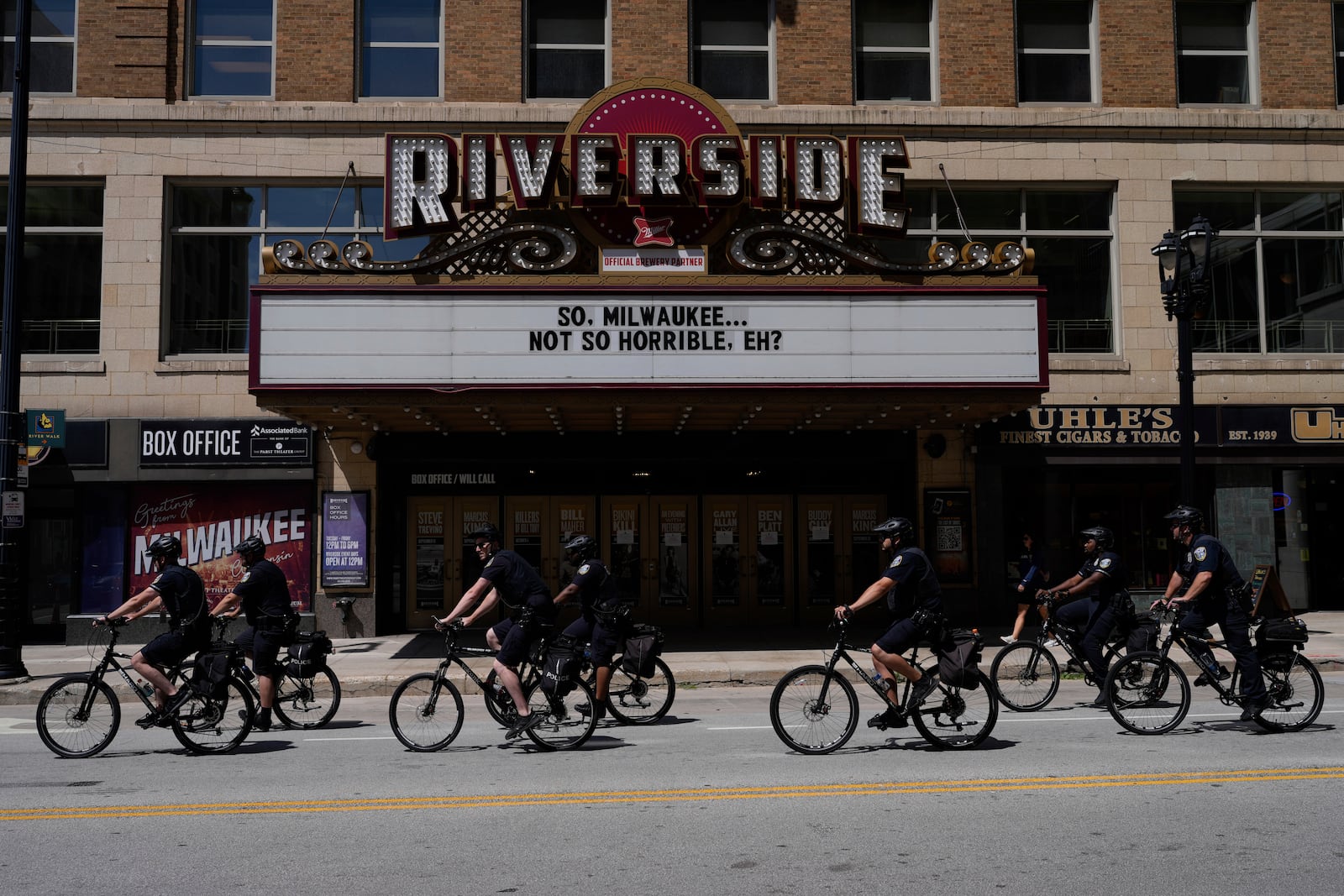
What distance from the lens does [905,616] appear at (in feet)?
28.8

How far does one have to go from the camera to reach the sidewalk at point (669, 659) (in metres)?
13.8

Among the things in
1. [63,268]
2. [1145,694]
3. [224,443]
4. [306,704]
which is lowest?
[306,704]

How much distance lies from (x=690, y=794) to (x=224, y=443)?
1302 centimetres

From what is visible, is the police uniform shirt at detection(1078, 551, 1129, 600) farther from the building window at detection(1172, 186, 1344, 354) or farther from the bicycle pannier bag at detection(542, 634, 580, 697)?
the building window at detection(1172, 186, 1344, 354)

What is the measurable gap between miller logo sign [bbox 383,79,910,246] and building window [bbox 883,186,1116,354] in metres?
3.92

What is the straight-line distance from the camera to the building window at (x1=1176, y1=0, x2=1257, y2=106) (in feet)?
Answer: 65.9

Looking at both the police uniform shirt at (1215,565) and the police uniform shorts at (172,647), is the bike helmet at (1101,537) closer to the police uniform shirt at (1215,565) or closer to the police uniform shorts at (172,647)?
the police uniform shirt at (1215,565)

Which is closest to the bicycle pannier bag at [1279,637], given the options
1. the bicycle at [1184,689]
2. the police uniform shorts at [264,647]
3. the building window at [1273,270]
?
the bicycle at [1184,689]

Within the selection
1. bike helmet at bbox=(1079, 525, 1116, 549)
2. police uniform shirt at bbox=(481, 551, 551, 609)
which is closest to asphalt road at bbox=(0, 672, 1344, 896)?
police uniform shirt at bbox=(481, 551, 551, 609)

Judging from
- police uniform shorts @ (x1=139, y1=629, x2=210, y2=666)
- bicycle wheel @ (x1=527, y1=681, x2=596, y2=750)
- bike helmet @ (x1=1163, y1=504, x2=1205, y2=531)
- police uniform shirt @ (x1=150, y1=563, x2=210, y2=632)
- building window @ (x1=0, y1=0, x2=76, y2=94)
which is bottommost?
bicycle wheel @ (x1=527, y1=681, x2=596, y2=750)

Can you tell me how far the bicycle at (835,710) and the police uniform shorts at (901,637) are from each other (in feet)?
0.91

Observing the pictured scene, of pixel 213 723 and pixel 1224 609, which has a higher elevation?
pixel 1224 609

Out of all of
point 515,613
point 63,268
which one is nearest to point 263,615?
point 515,613

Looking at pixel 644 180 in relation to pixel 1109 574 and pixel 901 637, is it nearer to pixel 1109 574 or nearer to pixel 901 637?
pixel 1109 574
